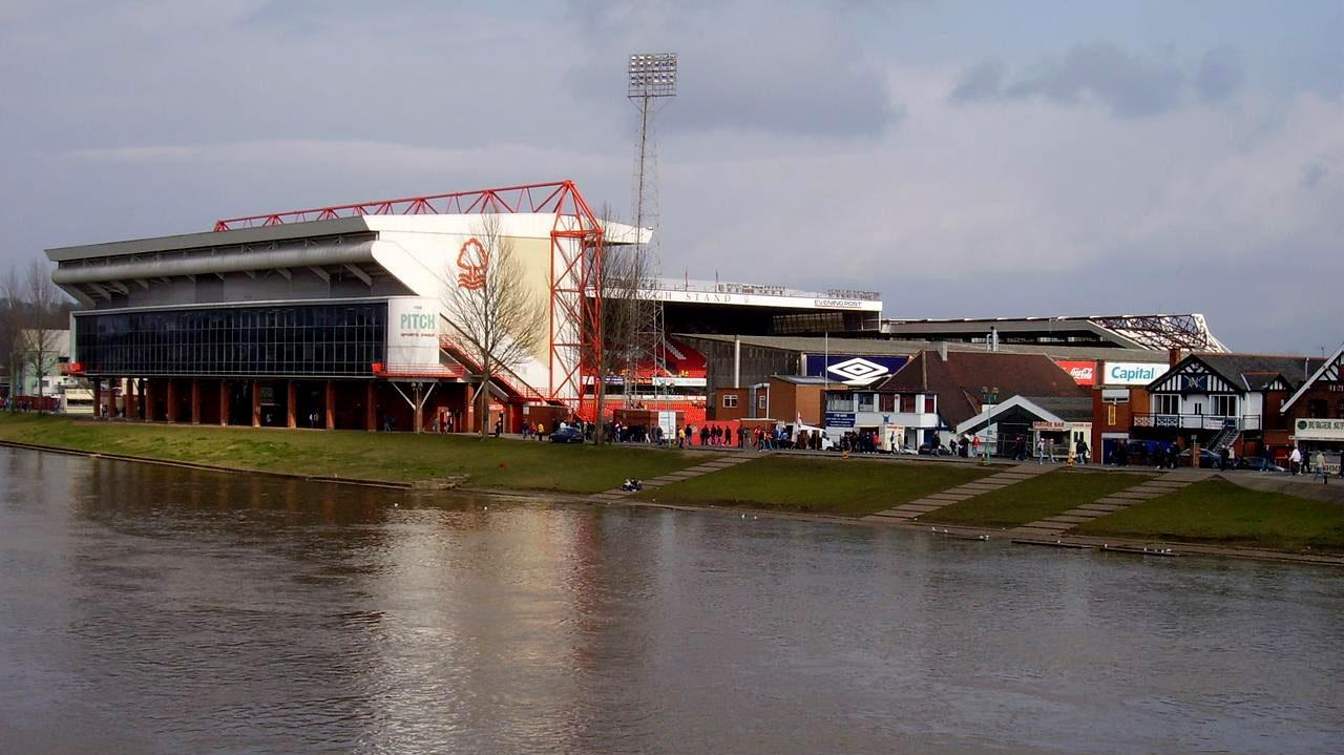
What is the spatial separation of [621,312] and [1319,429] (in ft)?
165

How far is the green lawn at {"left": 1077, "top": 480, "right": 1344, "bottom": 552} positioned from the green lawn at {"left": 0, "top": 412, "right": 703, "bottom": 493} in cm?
2687

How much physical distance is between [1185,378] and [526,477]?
123 ft

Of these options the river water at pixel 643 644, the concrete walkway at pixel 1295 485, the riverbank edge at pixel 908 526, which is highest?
the concrete walkway at pixel 1295 485

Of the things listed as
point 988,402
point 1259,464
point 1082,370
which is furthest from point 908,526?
point 1082,370

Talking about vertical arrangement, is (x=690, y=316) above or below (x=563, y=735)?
above

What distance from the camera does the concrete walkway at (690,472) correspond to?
6781 centimetres

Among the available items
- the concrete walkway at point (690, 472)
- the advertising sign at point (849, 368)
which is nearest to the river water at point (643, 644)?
the concrete walkway at point (690, 472)

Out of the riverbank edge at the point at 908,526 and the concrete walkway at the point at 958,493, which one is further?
the concrete walkway at the point at 958,493

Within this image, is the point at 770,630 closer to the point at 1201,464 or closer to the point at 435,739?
the point at 435,739

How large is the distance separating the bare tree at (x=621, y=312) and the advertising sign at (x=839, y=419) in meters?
17.6

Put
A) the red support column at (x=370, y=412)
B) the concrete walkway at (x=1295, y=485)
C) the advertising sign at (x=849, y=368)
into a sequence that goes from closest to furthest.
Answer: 1. the concrete walkway at (x=1295, y=485)
2. the red support column at (x=370, y=412)
3. the advertising sign at (x=849, y=368)

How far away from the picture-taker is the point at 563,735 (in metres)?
23.6

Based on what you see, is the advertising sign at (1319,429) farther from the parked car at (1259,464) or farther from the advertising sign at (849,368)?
the advertising sign at (849,368)

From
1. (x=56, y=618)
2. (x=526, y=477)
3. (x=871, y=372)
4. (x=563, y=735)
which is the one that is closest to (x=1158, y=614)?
(x=563, y=735)
